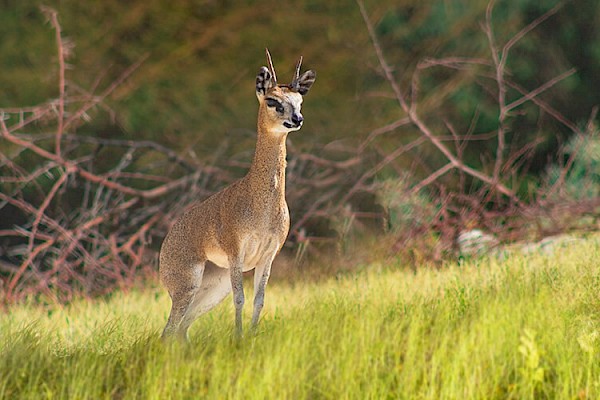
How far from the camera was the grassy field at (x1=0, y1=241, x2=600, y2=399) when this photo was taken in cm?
319

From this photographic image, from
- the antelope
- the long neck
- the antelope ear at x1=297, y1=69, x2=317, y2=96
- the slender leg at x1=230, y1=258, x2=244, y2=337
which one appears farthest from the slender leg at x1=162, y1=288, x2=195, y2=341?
the antelope ear at x1=297, y1=69, x2=317, y2=96

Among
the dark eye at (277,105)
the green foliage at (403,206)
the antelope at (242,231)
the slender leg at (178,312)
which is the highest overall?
the dark eye at (277,105)

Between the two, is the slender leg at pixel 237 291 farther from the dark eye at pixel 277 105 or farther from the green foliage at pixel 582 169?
the green foliage at pixel 582 169

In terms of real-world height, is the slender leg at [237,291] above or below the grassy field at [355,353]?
above

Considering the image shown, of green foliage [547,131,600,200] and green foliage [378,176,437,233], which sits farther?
green foliage [547,131,600,200]

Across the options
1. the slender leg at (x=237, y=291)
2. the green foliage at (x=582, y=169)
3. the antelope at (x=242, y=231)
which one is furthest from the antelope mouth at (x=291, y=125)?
the green foliage at (x=582, y=169)

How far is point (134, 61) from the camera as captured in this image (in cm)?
709

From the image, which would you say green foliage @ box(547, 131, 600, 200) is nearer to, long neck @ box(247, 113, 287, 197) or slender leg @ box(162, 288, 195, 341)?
long neck @ box(247, 113, 287, 197)

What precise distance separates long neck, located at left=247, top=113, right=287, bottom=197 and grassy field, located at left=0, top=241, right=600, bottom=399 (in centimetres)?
56

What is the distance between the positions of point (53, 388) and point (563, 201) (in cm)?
385

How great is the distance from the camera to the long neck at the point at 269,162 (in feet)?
11.2

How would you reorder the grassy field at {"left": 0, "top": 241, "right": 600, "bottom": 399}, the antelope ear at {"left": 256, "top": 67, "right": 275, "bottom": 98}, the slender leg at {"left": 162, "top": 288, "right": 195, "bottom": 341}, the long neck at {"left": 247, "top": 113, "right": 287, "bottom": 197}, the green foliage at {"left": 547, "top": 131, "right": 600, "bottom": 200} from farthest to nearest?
1. the green foliage at {"left": 547, "top": 131, "right": 600, "bottom": 200}
2. the slender leg at {"left": 162, "top": 288, "right": 195, "bottom": 341}
3. the long neck at {"left": 247, "top": 113, "right": 287, "bottom": 197}
4. the antelope ear at {"left": 256, "top": 67, "right": 275, "bottom": 98}
5. the grassy field at {"left": 0, "top": 241, "right": 600, "bottom": 399}

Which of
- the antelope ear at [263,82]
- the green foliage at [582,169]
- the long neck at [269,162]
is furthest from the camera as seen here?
the green foliage at [582,169]

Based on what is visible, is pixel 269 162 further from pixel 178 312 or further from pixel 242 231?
pixel 178 312
